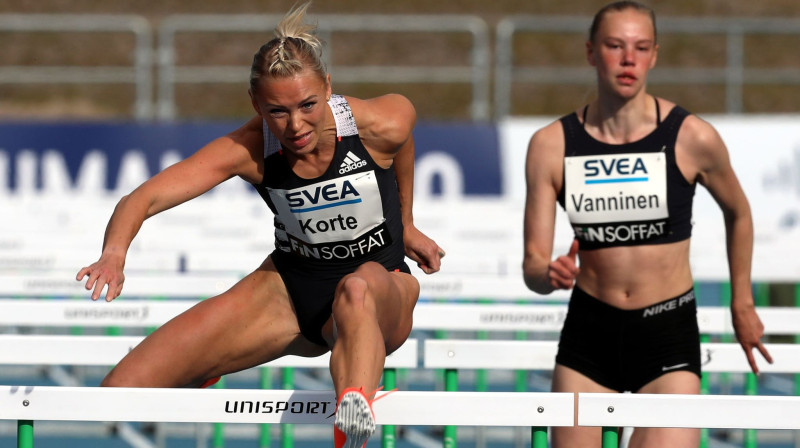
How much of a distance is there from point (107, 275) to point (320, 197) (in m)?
0.77

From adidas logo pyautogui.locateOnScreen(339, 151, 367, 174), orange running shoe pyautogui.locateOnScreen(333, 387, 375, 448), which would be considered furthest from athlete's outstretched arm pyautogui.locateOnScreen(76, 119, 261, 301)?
orange running shoe pyautogui.locateOnScreen(333, 387, 375, 448)

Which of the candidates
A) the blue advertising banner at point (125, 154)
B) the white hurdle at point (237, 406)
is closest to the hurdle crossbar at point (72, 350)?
the white hurdle at point (237, 406)

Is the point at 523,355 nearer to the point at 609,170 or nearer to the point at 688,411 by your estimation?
the point at 609,170

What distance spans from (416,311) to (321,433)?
2850mm

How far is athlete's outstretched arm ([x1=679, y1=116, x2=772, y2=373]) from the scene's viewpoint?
12.8 feet

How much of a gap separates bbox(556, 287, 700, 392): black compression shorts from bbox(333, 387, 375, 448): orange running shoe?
1.27 meters

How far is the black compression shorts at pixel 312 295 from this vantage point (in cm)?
392

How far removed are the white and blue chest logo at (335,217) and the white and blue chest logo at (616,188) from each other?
65cm

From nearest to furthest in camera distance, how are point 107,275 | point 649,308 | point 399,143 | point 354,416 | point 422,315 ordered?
point 354,416, point 107,275, point 399,143, point 649,308, point 422,315

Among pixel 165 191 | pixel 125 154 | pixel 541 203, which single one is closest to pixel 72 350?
pixel 165 191

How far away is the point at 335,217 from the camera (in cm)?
379

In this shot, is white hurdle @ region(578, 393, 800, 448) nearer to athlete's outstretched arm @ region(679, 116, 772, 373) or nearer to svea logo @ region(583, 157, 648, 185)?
athlete's outstretched arm @ region(679, 116, 772, 373)

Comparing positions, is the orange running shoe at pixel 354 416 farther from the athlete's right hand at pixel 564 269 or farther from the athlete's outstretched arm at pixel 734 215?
the athlete's outstretched arm at pixel 734 215

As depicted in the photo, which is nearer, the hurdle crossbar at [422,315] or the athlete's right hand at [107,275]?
the athlete's right hand at [107,275]
